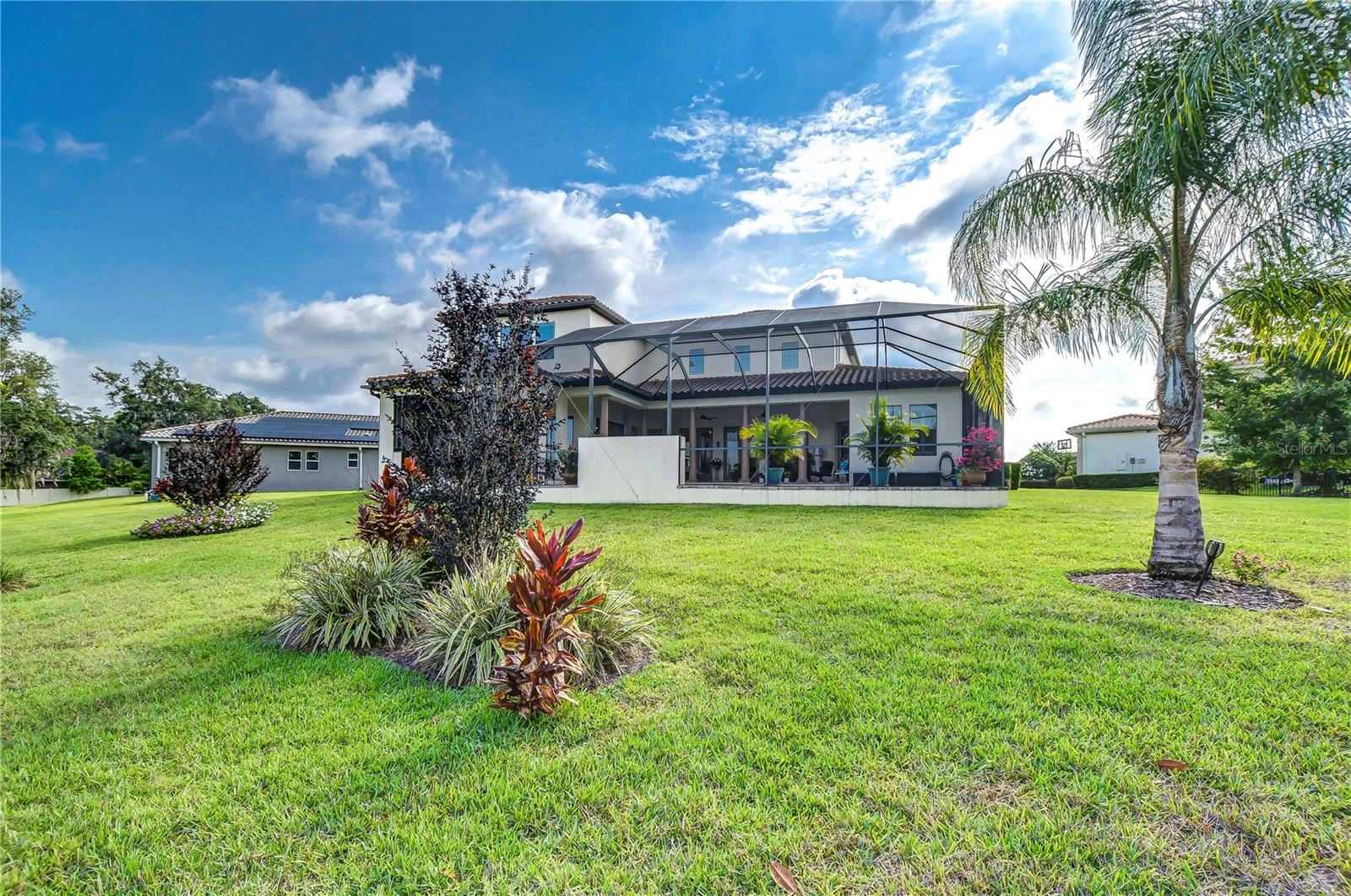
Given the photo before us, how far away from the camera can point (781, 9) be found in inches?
330

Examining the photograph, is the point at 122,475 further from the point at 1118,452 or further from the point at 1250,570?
the point at 1118,452

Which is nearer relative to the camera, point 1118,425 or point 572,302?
point 572,302

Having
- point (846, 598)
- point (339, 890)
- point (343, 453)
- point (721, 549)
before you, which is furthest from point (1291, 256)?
point (343, 453)

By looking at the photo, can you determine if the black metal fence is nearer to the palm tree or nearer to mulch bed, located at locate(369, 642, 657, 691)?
the palm tree

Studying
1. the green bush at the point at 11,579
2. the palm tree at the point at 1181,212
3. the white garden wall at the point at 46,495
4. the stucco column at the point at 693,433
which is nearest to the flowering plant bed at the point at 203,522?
the green bush at the point at 11,579

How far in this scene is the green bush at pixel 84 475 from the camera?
30281 millimetres

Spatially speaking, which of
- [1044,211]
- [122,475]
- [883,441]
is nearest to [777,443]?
[883,441]

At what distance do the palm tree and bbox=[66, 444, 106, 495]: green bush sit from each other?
43.8 metres

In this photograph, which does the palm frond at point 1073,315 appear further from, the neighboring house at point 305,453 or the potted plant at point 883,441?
the neighboring house at point 305,453

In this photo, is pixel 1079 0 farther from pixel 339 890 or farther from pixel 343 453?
pixel 343 453

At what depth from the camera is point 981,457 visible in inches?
492

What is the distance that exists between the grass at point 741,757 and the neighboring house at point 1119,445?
28.1 metres

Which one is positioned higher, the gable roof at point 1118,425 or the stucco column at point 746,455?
the gable roof at point 1118,425

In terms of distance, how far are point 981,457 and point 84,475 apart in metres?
44.6
